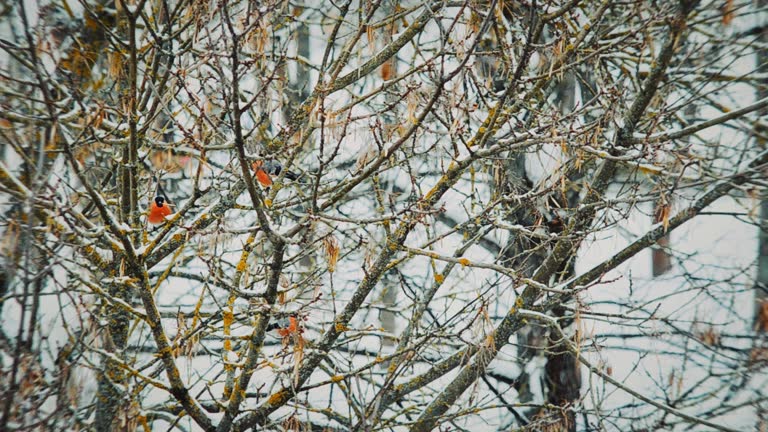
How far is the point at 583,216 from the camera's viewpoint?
3.58 meters

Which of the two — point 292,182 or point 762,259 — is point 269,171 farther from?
point 762,259

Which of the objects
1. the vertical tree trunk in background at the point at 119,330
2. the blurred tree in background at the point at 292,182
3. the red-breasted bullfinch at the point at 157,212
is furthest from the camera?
the red-breasted bullfinch at the point at 157,212

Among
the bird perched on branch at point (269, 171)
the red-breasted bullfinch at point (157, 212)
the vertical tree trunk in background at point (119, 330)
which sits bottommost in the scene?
the vertical tree trunk in background at point (119, 330)

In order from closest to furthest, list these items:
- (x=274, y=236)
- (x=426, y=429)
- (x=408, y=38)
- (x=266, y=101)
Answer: (x=274, y=236)
(x=266, y=101)
(x=408, y=38)
(x=426, y=429)

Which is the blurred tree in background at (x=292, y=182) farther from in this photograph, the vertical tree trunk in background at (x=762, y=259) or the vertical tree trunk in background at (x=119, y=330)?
the vertical tree trunk in background at (x=762, y=259)

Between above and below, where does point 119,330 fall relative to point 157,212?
below

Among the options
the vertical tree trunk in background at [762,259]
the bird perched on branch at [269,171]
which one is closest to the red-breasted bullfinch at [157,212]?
the bird perched on branch at [269,171]

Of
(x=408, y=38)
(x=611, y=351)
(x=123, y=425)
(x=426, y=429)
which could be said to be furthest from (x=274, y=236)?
(x=611, y=351)

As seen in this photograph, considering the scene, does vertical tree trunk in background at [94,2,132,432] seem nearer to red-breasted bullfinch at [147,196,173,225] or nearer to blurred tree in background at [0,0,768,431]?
blurred tree in background at [0,0,768,431]

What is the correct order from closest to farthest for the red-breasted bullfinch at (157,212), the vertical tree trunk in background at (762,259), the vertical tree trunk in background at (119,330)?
the vertical tree trunk in background at (119,330) < the red-breasted bullfinch at (157,212) < the vertical tree trunk in background at (762,259)

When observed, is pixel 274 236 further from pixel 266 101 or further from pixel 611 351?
pixel 611 351

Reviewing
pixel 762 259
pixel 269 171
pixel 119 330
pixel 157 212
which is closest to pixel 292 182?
pixel 269 171

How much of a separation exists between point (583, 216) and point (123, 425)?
2.57 meters

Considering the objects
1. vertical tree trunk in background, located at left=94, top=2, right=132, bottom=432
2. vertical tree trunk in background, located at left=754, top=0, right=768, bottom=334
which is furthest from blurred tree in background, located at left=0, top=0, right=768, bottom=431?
vertical tree trunk in background, located at left=754, top=0, right=768, bottom=334
